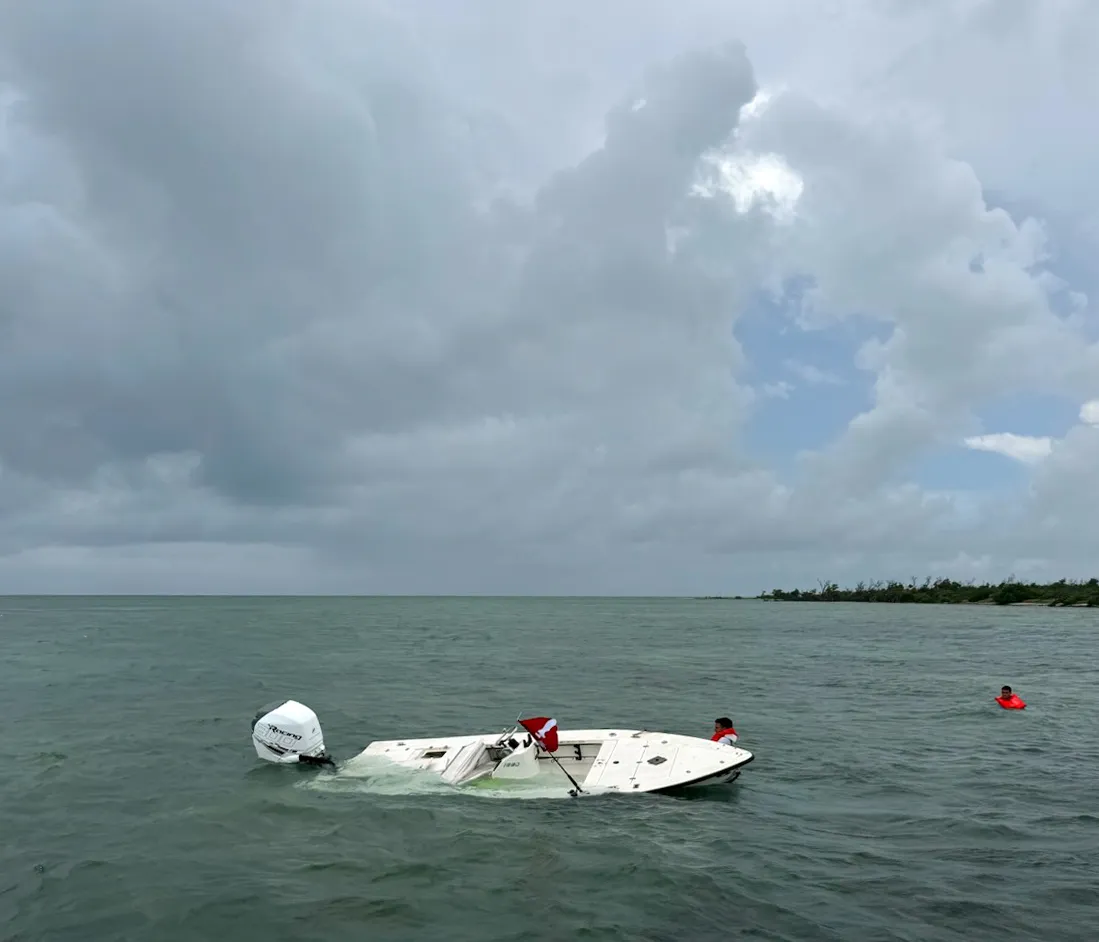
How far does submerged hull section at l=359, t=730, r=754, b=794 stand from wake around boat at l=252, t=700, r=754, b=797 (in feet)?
0.08

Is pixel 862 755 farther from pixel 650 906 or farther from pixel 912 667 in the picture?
pixel 912 667

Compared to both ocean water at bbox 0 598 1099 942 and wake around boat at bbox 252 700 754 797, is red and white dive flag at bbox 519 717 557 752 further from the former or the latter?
ocean water at bbox 0 598 1099 942

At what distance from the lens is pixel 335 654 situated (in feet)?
196

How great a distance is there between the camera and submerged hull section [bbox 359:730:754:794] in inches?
745

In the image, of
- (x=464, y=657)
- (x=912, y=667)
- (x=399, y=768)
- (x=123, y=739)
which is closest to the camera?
(x=399, y=768)

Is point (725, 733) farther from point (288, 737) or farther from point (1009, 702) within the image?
point (1009, 702)

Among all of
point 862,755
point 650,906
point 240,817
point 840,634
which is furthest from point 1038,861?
point 840,634

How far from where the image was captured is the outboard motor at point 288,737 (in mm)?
21188

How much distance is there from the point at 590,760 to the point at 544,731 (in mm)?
1986

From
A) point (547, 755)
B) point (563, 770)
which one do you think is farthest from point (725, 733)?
point (563, 770)

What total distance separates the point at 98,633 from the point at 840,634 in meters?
79.5

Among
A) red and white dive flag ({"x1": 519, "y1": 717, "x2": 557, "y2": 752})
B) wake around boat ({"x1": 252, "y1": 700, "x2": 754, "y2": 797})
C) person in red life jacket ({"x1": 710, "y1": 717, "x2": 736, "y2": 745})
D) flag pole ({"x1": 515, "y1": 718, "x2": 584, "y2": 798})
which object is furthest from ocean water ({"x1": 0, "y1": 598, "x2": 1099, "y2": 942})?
red and white dive flag ({"x1": 519, "y1": 717, "x2": 557, "y2": 752})

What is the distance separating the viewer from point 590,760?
21016 mm

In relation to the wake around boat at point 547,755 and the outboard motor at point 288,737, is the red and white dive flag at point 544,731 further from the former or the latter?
the outboard motor at point 288,737
